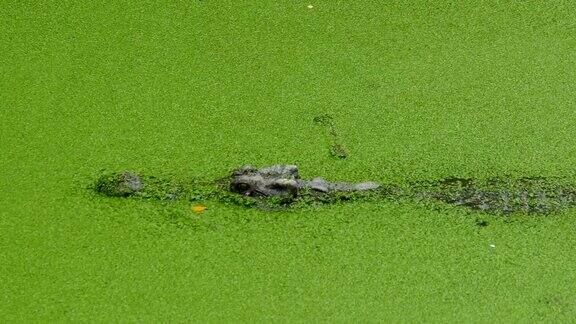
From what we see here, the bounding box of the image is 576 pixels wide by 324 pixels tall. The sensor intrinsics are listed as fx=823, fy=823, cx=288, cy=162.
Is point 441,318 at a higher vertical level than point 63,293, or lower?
lower

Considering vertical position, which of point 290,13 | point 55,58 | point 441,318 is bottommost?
point 441,318

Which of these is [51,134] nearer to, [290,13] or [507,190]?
[290,13]

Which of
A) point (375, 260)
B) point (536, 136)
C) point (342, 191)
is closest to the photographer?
point (375, 260)

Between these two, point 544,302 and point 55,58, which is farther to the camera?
point 55,58

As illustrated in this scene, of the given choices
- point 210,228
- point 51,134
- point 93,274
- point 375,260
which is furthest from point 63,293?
point 375,260

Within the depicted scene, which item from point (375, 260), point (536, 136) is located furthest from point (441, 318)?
point (536, 136)

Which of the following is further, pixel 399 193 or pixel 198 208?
pixel 399 193

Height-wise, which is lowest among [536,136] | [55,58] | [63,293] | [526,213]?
[63,293]

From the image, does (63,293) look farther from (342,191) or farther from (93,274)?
(342,191)

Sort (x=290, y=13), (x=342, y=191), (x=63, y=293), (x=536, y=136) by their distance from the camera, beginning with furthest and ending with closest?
(x=290, y=13)
(x=536, y=136)
(x=342, y=191)
(x=63, y=293)
